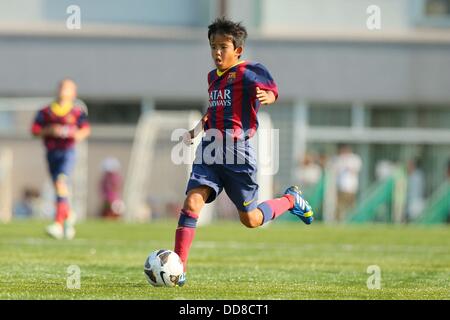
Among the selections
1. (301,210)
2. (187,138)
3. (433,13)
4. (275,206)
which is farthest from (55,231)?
(433,13)

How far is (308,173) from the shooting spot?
94.6 feet

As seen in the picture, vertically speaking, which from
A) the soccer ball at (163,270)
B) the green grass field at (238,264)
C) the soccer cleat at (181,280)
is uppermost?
the soccer ball at (163,270)

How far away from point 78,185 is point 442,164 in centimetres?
1029

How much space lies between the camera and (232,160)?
9.50 metres

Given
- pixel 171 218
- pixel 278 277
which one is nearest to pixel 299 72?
pixel 171 218

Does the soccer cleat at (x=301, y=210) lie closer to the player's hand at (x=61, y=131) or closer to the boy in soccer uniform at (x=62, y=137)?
the boy in soccer uniform at (x=62, y=137)

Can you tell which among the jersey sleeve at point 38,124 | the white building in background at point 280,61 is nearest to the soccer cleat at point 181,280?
the jersey sleeve at point 38,124

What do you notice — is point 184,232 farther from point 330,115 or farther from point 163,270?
point 330,115

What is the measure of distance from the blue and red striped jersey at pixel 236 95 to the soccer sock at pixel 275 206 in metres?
0.72

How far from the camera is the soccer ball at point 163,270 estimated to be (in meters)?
9.01

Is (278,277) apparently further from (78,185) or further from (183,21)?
(183,21)

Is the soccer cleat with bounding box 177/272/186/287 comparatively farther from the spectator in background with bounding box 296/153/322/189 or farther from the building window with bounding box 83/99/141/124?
the building window with bounding box 83/99/141/124

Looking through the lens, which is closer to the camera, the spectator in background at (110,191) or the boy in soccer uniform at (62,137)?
the boy in soccer uniform at (62,137)
